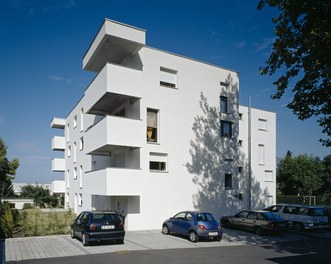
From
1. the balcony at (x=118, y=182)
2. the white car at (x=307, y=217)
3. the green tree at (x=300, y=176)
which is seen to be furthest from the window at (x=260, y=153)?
the green tree at (x=300, y=176)

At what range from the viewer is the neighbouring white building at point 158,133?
18.1m

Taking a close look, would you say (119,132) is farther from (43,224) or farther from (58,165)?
(58,165)

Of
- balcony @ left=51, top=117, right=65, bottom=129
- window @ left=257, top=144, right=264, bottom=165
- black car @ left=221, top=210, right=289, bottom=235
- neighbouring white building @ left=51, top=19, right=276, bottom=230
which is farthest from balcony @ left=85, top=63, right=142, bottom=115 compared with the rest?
balcony @ left=51, top=117, right=65, bottom=129

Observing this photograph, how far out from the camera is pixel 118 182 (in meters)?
17.3

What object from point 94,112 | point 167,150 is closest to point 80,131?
point 94,112

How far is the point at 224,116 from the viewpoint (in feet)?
76.4

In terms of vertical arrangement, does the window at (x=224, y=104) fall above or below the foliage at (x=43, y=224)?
above

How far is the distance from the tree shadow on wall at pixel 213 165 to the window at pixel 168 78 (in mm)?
2359

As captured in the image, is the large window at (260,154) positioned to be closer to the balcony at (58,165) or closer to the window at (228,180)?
the window at (228,180)

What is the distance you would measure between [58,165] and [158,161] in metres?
23.5

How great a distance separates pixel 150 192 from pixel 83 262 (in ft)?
28.8

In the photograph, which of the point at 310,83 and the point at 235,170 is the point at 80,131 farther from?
the point at 310,83

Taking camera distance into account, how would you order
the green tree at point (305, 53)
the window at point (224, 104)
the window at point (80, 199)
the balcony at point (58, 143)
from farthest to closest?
the balcony at point (58, 143) < the window at point (80, 199) < the window at point (224, 104) < the green tree at point (305, 53)

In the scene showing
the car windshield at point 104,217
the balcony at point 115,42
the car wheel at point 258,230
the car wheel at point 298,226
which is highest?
the balcony at point 115,42
